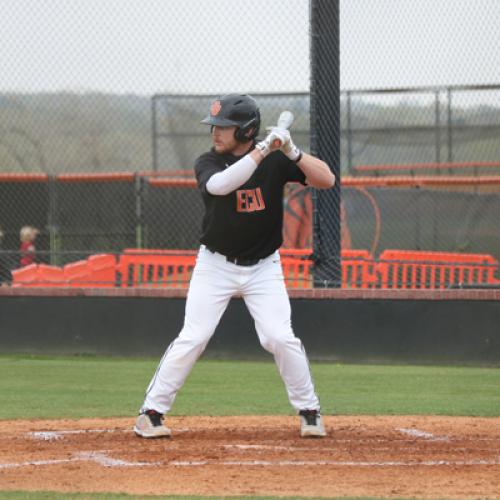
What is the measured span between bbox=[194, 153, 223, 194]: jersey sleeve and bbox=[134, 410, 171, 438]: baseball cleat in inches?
52.3

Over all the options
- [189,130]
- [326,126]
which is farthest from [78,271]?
[326,126]

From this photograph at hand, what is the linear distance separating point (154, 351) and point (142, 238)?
4.79 m

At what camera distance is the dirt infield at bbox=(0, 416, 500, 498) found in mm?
5492

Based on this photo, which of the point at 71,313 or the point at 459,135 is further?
the point at 459,135

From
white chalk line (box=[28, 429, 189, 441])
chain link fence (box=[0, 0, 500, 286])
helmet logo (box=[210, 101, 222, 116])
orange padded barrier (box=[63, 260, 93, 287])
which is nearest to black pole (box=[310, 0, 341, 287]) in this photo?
chain link fence (box=[0, 0, 500, 286])

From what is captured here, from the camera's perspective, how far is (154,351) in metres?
12.1

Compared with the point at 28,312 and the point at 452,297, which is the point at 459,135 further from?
the point at 28,312

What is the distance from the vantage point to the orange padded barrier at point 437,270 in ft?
44.4

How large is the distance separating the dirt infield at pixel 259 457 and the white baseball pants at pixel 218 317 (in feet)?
1.10

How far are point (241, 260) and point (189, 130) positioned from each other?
10488 mm

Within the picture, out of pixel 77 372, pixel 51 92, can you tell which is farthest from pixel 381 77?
pixel 77 372

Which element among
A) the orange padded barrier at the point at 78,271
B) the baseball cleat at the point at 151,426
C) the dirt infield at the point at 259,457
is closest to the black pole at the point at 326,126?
the orange padded barrier at the point at 78,271

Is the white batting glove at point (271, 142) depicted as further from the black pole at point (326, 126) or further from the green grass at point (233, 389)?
the black pole at point (326, 126)

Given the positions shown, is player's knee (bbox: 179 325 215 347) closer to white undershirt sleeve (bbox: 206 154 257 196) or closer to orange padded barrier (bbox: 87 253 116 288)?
white undershirt sleeve (bbox: 206 154 257 196)
